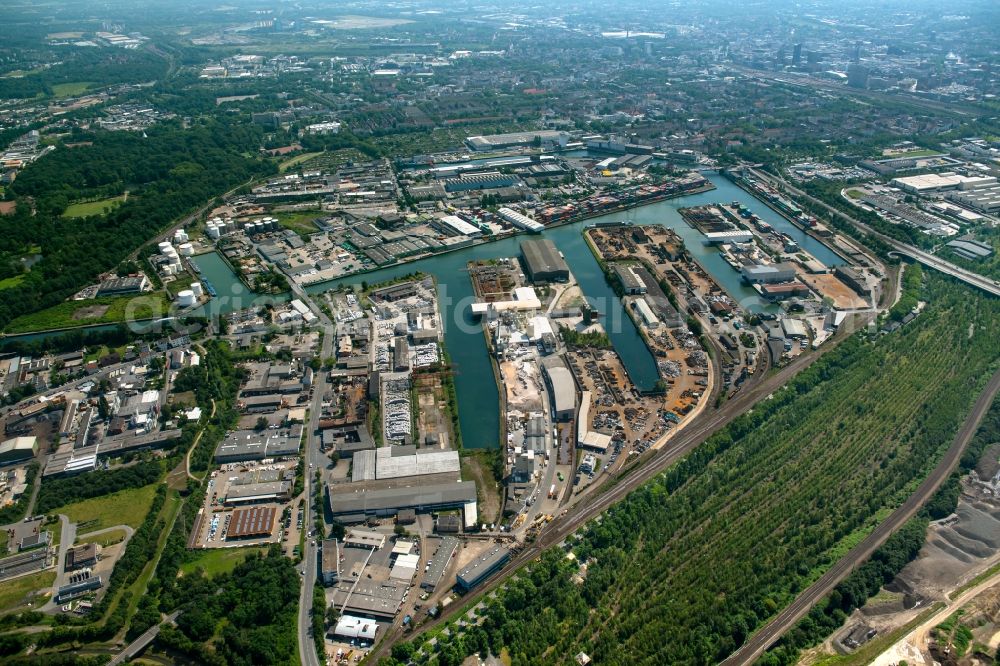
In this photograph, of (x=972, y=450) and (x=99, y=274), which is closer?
(x=972, y=450)

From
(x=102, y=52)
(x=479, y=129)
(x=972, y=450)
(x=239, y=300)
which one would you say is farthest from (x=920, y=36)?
(x=102, y=52)

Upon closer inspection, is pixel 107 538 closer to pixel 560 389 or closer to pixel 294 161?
pixel 560 389

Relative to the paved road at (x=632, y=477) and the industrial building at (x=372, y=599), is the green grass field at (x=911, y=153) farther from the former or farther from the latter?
the industrial building at (x=372, y=599)

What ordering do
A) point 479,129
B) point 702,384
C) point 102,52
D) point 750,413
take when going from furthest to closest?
point 102,52, point 479,129, point 702,384, point 750,413

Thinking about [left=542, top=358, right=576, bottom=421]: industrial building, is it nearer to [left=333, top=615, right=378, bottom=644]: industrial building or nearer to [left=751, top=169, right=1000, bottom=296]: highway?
[left=333, top=615, right=378, bottom=644]: industrial building

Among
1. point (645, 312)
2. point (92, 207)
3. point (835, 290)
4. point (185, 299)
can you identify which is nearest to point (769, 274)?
point (835, 290)

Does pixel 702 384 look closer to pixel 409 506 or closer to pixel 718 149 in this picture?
pixel 409 506

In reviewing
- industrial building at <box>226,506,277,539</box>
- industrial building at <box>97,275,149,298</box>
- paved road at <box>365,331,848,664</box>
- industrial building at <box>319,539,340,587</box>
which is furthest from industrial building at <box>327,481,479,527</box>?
industrial building at <box>97,275,149,298</box>

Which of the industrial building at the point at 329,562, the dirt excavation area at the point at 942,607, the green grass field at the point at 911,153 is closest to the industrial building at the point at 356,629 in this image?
the industrial building at the point at 329,562
